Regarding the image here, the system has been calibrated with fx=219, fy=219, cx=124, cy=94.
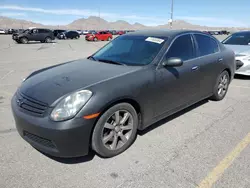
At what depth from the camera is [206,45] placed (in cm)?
444

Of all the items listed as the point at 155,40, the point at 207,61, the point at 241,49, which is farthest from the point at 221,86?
the point at 241,49

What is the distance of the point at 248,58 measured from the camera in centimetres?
672

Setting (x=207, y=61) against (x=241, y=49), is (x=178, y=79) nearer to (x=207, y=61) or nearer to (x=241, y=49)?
(x=207, y=61)

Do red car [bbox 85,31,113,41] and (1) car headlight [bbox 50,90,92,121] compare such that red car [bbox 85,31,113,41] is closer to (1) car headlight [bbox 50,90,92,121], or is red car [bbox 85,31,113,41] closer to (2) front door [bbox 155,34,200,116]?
(2) front door [bbox 155,34,200,116]

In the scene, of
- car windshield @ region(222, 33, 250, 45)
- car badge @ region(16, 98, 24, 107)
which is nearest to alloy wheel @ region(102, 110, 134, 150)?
car badge @ region(16, 98, 24, 107)

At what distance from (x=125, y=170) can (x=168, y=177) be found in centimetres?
50

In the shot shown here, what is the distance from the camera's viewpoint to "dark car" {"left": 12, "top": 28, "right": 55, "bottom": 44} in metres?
24.5

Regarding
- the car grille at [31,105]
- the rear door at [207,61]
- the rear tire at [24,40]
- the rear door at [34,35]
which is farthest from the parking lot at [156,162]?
the rear door at [34,35]

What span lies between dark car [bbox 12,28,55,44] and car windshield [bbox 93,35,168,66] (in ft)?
78.0

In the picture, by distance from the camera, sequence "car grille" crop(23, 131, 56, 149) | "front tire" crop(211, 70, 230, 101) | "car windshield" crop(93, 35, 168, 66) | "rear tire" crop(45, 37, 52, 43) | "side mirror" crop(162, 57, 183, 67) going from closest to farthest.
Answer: "car grille" crop(23, 131, 56, 149) → "side mirror" crop(162, 57, 183, 67) → "car windshield" crop(93, 35, 168, 66) → "front tire" crop(211, 70, 230, 101) → "rear tire" crop(45, 37, 52, 43)

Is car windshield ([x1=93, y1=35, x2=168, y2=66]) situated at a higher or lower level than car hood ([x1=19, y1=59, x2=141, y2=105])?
higher

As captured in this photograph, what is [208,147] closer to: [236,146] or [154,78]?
[236,146]

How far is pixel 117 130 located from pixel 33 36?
26029 mm

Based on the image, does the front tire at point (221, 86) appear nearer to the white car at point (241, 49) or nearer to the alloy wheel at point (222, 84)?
the alloy wheel at point (222, 84)
